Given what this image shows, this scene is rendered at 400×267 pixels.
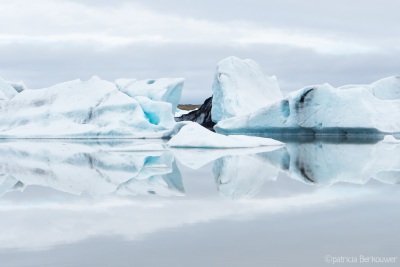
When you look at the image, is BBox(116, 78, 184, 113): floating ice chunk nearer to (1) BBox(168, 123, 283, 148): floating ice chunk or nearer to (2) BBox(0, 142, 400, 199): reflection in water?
(1) BBox(168, 123, 283, 148): floating ice chunk

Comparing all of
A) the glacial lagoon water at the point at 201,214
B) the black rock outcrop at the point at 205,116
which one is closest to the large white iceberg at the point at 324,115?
the black rock outcrop at the point at 205,116

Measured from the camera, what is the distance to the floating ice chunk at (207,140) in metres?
9.74

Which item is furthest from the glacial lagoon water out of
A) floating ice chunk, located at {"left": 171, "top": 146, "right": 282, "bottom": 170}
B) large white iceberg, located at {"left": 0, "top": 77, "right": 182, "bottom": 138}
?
large white iceberg, located at {"left": 0, "top": 77, "right": 182, "bottom": 138}

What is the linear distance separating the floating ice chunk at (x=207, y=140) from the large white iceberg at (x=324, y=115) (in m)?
3.26

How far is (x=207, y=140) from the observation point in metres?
9.75

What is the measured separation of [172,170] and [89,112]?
9160 mm

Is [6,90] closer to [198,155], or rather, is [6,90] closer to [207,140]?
[207,140]
